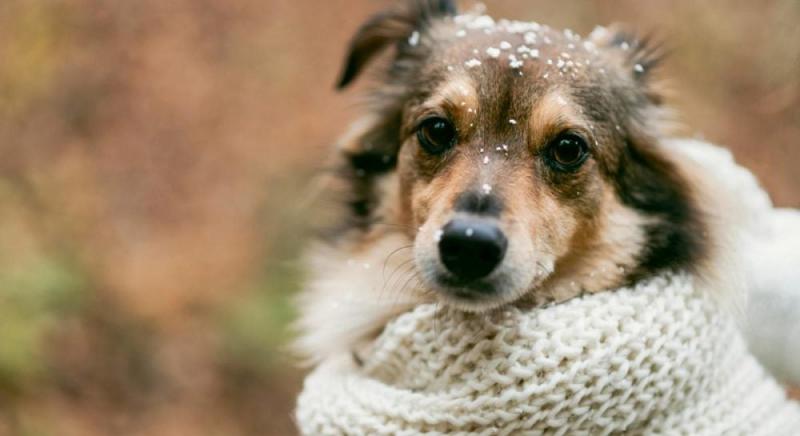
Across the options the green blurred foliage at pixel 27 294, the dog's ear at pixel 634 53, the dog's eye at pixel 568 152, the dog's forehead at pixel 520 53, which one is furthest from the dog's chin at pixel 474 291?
the green blurred foliage at pixel 27 294

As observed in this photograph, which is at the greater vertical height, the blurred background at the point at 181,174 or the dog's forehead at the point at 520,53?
the blurred background at the point at 181,174

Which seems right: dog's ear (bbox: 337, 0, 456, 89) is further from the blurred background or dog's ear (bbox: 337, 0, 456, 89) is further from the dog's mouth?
the blurred background

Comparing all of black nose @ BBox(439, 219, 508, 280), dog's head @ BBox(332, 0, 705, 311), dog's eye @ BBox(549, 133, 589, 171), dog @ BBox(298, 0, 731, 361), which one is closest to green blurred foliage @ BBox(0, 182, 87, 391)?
dog @ BBox(298, 0, 731, 361)

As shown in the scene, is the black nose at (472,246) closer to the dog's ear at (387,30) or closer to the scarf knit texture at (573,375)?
the scarf knit texture at (573,375)

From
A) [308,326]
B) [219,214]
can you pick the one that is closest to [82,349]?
[219,214]

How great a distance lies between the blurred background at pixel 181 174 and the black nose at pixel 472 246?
10.0ft

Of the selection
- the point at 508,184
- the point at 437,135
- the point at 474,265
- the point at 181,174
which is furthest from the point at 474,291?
the point at 181,174

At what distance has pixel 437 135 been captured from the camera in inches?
96.9

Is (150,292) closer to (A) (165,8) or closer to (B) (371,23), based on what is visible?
(A) (165,8)

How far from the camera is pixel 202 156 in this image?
6023 mm

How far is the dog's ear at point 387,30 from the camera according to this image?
9.68ft

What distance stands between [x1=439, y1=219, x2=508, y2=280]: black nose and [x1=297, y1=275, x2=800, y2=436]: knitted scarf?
236mm

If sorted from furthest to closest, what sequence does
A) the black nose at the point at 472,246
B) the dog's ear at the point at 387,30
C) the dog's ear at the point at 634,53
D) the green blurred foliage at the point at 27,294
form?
the green blurred foliage at the point at 27,294 → the dog's ear at the point at 387,30 → the dog's ear at the point at 634,53 → the black nose at the point at 472,246

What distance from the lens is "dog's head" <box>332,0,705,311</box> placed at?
86.0 inches
